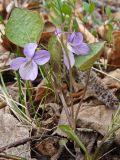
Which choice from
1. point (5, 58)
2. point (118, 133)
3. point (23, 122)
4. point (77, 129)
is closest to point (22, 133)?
point (23, 122)

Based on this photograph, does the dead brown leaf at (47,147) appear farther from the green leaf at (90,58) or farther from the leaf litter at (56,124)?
the green leaf at (90,58)

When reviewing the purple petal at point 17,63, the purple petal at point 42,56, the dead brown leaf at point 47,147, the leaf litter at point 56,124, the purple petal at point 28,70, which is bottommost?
the dead brown leaf at point 47,147

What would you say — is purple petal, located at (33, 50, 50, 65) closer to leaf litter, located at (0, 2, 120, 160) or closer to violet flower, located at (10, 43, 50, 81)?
violet flower, located at (10, 43, 50, 81)

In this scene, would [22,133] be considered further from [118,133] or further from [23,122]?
[118,133]

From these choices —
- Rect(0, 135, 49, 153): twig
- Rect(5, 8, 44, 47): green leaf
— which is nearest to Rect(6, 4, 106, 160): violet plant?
Rect(5, 8, 44, 47): green leaf

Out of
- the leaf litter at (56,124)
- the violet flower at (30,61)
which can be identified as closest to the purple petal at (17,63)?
the violet flower at (30,61)

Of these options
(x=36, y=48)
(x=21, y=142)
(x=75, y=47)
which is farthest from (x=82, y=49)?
(x=21, y=142)

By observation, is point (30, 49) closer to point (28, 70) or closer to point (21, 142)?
point (28, 70)
